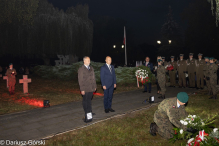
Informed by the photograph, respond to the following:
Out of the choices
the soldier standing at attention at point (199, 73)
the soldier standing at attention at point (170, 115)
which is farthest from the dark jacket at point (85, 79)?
the soldier standing at attention at point (199, 73)

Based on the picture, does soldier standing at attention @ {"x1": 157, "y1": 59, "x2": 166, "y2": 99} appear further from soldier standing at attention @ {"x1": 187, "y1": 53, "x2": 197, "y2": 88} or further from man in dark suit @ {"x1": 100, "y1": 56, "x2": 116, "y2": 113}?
soldier standing at attention @ {"x1": 187, "y1": 53, "x2": 197, "y2": 88}

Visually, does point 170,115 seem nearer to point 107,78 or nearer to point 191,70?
point 107,78

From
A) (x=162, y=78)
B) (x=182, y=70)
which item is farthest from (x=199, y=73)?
(x=162, y=78)

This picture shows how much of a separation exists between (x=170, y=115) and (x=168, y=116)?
94 mm

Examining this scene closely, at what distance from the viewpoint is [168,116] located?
4.52 metres

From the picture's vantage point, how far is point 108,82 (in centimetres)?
730

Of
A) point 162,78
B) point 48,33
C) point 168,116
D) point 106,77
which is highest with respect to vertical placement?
point 48,33

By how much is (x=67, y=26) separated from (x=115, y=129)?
70.4 ft

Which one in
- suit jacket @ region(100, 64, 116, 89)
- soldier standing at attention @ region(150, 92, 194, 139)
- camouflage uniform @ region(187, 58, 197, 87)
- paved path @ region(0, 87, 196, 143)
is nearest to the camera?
soldier standing at attention @ region(150, 92, 194, 139)

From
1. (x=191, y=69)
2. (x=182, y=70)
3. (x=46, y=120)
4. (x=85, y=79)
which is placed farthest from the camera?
(x=182, y=70)

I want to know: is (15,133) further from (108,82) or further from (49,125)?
(108,82)

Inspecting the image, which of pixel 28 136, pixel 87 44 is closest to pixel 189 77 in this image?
pixel 28 136

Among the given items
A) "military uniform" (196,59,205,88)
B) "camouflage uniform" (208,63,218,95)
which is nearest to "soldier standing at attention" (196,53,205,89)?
"military uniform" (196,59,205,88)

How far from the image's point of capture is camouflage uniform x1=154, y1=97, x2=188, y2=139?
4.41 m
